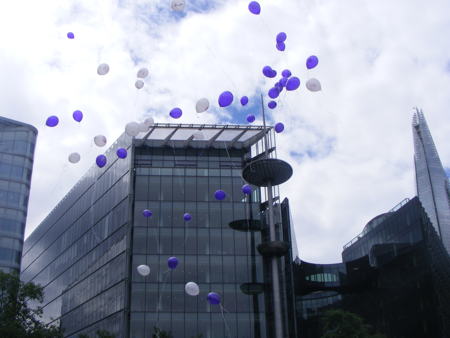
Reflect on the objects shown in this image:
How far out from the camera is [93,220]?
66188 millimetres

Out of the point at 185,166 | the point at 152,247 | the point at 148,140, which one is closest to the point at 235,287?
the point at 152,247

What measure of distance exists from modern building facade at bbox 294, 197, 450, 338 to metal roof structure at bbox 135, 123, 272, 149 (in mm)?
15989

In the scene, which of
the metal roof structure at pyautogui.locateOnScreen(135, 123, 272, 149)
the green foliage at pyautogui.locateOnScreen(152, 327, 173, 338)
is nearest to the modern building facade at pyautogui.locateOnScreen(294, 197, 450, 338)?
the metal roof structure at pyautogui.locateOnScreen(135, 123, 272, 149)

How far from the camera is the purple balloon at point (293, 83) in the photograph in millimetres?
33281

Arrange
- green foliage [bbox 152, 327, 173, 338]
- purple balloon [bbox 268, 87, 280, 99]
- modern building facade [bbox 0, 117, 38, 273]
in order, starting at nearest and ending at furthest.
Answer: purple balloon [bbox 268, 87, 280, 99], green foliage [bbox 152, 327, 173, 338], modern building facade [bbox 0, 117, 38, 273]

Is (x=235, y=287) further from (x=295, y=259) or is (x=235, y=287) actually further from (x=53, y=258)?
(x=53, y=258)

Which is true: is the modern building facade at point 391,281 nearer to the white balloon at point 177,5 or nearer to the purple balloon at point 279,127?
the purple balloon at point 279,127

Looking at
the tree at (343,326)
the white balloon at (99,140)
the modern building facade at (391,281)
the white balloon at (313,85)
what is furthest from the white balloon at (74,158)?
the modern building facade at (391,281)

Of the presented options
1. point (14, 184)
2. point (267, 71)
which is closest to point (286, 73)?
point (267, 71)

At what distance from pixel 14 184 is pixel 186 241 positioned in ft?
94.0

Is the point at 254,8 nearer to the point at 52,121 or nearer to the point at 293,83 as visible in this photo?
the point at 293,83

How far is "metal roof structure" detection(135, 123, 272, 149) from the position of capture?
60688 millimetres

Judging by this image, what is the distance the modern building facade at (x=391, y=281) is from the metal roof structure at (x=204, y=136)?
15989 mm

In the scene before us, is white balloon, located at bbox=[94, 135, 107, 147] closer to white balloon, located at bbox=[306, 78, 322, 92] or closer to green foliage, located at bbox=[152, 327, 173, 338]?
white balloon, located at bbox=[306, 78, 322, 92]
